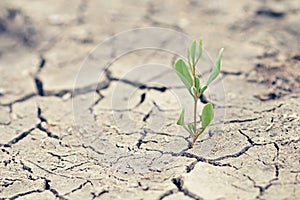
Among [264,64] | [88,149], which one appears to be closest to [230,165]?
[88,149]

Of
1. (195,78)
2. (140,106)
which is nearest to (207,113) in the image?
(195,78)

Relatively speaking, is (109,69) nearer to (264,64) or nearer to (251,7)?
(264,64)

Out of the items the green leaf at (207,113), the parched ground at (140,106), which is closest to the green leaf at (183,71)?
the green leaf at (207,113)

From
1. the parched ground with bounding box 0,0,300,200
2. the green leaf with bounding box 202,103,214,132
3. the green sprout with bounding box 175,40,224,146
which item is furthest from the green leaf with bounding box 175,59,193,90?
the parched ground with bounding box 0,0,300,200

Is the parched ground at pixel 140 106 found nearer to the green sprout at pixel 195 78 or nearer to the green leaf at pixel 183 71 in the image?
the green sprout at pixel 195 78

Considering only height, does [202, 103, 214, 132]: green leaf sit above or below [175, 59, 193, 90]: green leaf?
below

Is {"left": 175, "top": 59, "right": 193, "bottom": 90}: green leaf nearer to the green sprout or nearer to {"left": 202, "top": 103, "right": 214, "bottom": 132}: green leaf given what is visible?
the green sprout

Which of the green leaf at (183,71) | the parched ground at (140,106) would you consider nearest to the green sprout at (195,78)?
the green leaf at (183,71)

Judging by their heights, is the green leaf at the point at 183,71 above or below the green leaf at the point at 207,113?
above
